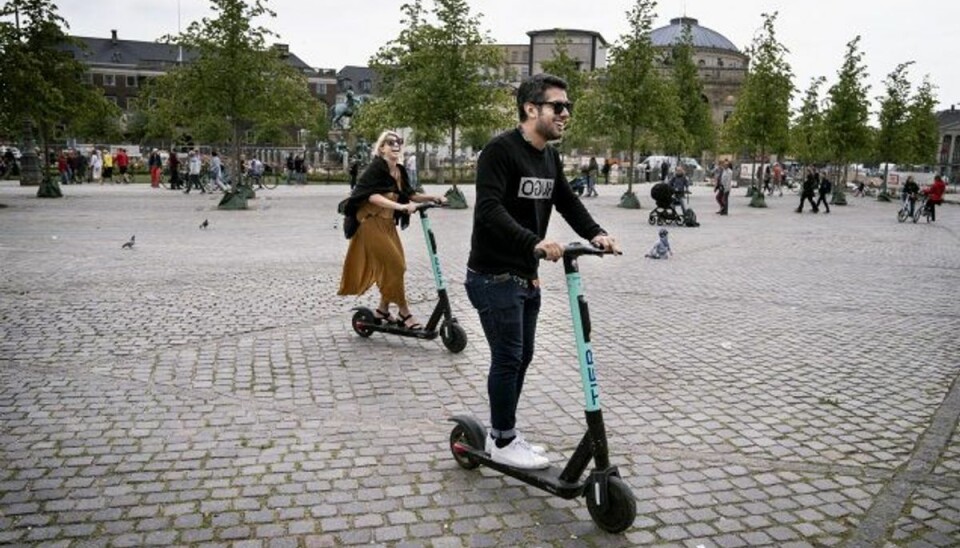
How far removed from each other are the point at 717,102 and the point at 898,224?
244ft

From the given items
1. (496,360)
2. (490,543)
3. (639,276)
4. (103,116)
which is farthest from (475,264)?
(103,116)

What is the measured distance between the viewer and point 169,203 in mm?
26141

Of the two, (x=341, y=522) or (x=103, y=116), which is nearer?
(x=341, y=522)

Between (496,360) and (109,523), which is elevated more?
(496,360)

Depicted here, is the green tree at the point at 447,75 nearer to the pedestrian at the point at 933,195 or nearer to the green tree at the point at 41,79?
the green tree at the point at 41,79

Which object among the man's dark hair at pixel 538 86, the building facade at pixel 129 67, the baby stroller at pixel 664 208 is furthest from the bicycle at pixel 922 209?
the building facade at pixel 129 67

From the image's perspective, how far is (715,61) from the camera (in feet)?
343

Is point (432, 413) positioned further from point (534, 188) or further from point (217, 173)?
point (217, 173)

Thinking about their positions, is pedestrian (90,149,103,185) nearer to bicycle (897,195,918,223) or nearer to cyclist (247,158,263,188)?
cyclist (247,158,263,188)

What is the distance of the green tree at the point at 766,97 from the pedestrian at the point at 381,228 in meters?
29.5

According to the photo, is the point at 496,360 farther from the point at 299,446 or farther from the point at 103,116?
the point at 103,116

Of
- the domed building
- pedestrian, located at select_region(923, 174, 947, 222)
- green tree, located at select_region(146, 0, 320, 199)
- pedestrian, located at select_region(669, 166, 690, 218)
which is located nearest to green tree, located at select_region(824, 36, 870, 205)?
pedestrian, located at select_region(923, 174, 947, 222)

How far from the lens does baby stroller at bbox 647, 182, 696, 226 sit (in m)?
20.0

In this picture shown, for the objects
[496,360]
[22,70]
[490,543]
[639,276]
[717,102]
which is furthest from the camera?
[717,102]
